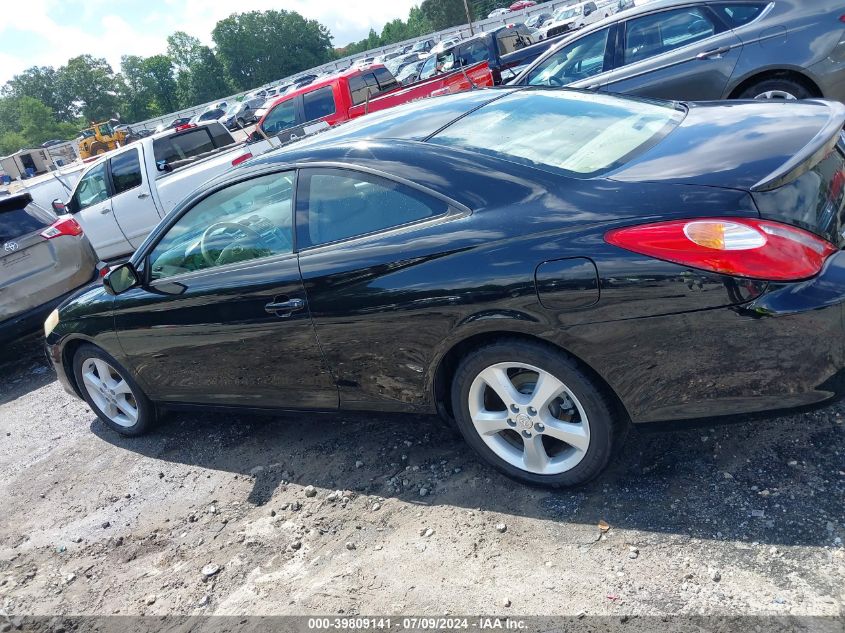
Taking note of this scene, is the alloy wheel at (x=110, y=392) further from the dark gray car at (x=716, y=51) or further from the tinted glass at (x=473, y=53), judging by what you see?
the tinted glass at (x=473, y=53)

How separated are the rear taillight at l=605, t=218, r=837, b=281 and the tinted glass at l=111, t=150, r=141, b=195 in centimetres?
870

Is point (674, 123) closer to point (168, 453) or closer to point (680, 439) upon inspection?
point (680, 439)

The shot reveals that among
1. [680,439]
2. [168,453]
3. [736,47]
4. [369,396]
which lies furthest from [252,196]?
[736,47]

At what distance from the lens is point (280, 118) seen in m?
12.6

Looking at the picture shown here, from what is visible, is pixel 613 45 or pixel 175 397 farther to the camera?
pixel 613 45

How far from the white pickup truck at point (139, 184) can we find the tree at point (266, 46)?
4215 inches

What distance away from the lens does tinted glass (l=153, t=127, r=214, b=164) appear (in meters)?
9.67

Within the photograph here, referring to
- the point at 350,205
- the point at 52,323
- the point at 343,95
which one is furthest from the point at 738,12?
the point at 343,95

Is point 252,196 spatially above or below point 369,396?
above

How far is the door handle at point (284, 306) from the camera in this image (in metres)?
3.20

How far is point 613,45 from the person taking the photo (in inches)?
275

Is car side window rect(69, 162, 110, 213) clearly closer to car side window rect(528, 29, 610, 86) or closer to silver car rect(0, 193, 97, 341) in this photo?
silver car rect(0, 193, 97, 341)

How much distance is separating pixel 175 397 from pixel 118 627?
5.00ft

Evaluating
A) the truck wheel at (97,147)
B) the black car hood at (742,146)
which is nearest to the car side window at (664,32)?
Answer: the black car hood at (742,146)
